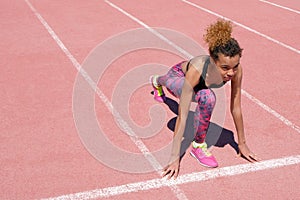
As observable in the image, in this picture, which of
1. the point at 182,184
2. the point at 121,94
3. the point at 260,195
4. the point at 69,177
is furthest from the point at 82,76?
the point at 260,195

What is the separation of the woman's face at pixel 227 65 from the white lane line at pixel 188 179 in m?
1.20

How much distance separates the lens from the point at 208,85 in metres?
4.77

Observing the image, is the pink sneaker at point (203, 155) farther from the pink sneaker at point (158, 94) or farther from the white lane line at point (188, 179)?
the pink sneaker at point (158, 94)

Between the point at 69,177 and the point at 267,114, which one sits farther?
the point at 267,114

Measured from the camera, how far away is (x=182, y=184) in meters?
4.57

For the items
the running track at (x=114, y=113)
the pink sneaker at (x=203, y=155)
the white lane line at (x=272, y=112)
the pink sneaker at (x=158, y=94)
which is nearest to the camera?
the running track at (x=114, y=113)

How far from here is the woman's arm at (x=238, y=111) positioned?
Answer: 457cm

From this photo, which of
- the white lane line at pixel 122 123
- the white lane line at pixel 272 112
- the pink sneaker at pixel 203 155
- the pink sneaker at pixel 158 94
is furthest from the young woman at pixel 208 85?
the white lane line at pixel 272 112

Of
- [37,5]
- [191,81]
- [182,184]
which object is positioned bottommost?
[37,5]

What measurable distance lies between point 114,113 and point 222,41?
254 centimetres

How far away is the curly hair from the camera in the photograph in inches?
164

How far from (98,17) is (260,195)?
8.47 meters

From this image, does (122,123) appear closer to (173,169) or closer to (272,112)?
(173,169)

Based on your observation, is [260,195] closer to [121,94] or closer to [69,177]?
[69,177]
